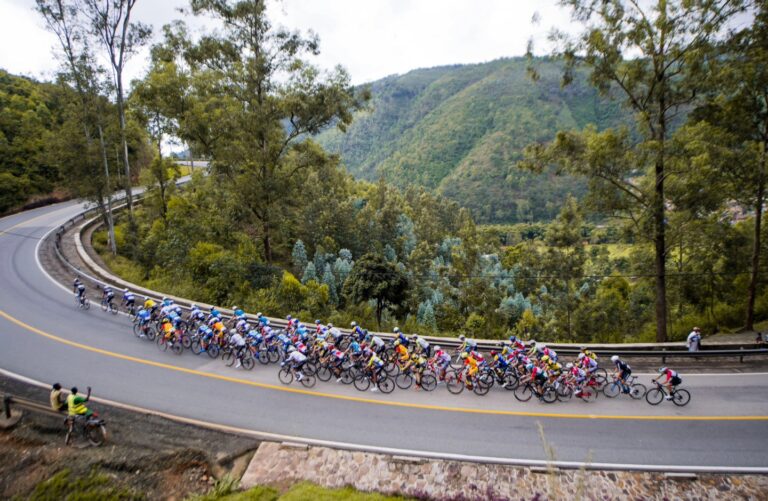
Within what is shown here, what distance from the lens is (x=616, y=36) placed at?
15.5 meters

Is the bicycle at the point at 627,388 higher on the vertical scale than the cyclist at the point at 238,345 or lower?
lower

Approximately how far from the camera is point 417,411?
11828 millimetres

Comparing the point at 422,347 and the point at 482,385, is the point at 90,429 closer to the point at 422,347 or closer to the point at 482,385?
the point at 422,347

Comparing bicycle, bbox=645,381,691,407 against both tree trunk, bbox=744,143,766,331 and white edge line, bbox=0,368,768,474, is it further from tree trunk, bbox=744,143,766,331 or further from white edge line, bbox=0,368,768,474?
tree trunk, bbox=744,143,766,331

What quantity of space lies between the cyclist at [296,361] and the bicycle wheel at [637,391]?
999 cm

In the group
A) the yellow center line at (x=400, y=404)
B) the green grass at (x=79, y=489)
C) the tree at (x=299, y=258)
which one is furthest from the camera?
the tree at (x=299, y=258)

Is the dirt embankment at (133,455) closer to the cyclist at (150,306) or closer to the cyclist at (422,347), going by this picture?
the cyclist at (150,306)

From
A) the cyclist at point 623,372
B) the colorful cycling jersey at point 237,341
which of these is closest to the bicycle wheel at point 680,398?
the cyclist at point 623,372

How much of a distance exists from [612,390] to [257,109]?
65.6 ft

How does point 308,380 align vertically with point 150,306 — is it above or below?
below

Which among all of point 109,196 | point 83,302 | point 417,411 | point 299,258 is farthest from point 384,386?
point 109,196

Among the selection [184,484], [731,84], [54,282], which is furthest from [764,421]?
[54,282]

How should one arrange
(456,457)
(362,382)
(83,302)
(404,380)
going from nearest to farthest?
(456,457), (362,382), (404,380), (83,302)

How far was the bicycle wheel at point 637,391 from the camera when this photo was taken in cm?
1262
